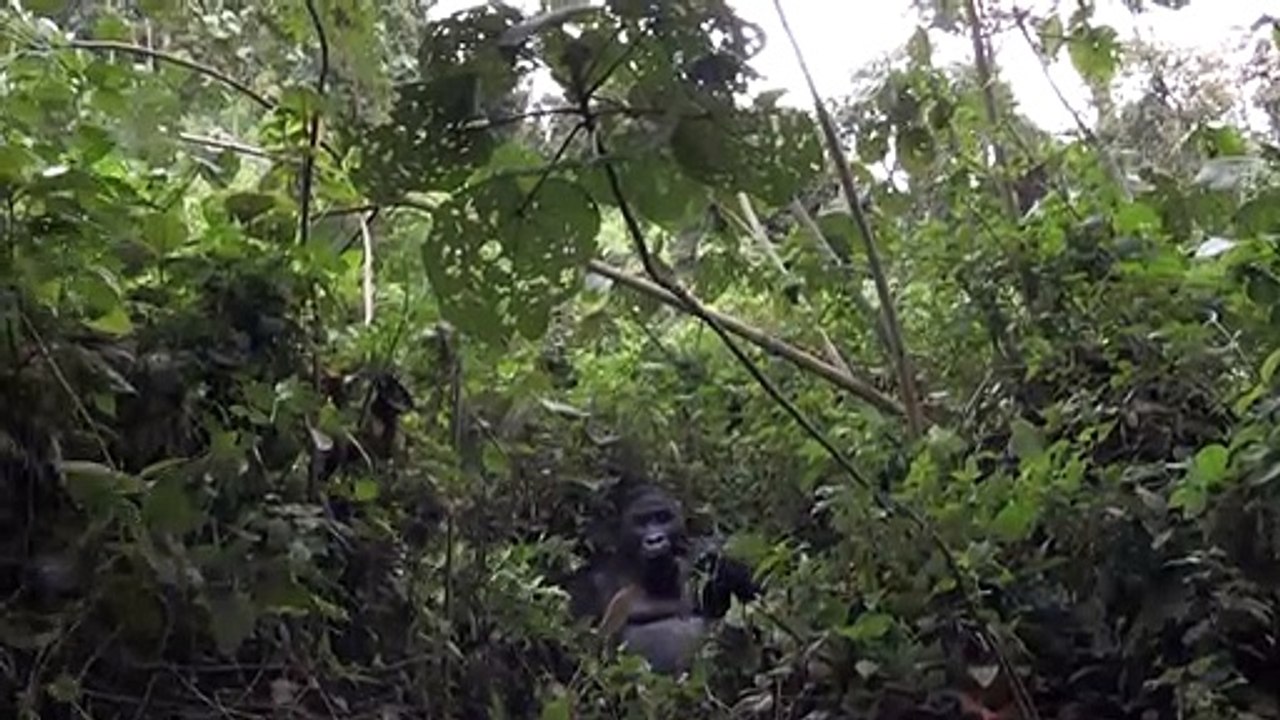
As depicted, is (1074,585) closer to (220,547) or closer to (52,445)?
(220,547)

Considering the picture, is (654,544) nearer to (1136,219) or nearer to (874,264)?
(874,264)

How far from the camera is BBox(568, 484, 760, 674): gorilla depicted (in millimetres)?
2012

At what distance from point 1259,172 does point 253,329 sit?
0.82 meters

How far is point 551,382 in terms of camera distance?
189cm

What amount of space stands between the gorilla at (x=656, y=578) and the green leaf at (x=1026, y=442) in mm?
662

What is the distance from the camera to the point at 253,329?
4.60ft

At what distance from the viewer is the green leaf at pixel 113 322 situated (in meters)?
1.30

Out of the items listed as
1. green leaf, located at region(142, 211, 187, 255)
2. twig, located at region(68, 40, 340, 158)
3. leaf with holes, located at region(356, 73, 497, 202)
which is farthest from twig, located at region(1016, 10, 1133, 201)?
leaf with holes, located at region(356, 73, 497, 202)

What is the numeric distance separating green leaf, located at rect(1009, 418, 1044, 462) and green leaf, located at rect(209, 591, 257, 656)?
2.00 ft

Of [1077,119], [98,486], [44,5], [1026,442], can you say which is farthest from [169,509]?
[1077,119]

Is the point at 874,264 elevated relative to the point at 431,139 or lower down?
lower down

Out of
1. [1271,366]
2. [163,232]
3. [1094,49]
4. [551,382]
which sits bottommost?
[551,382]

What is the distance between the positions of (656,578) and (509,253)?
1.31m

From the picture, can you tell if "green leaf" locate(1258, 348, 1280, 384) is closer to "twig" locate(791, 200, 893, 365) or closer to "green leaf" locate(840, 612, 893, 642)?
"green leaf" locate(840, 612, 893, 642)
